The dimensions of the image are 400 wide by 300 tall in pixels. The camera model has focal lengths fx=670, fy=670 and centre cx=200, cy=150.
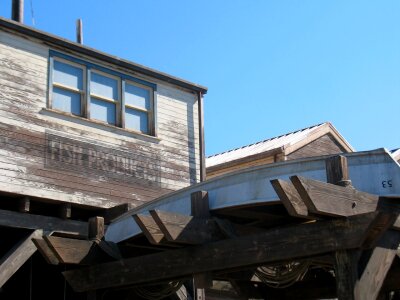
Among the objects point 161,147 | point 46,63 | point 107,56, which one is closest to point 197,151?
point 161,147

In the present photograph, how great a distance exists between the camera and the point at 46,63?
1237cm

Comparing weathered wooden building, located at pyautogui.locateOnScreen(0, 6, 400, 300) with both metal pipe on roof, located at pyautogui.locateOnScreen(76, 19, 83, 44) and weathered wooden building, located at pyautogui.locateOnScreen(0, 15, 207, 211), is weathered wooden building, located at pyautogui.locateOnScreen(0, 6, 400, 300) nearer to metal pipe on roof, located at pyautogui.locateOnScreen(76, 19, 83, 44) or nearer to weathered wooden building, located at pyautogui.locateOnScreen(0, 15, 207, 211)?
weathered wooden building, located at pyautogui.locateOnScreen(0, 15, 207, 211)

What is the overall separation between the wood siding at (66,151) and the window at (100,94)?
21 centimetres

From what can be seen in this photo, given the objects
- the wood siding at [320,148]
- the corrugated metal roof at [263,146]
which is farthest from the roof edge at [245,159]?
the wood siding at [320,148]

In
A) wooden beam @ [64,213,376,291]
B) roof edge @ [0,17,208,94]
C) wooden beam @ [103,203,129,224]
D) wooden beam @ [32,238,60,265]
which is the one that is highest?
roof edge @ [0,17,208,94]

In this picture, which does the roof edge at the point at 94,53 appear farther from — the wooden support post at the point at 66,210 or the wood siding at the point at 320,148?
the wood siding at the point at 320,148

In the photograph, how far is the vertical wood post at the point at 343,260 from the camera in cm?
559

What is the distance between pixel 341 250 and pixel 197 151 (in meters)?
8.74

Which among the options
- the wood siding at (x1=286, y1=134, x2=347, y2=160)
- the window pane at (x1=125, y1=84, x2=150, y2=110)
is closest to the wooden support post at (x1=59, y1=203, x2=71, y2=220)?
the window pane at (x1=125, y1=84, x2=150, y2=110)

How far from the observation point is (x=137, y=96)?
13.8 m

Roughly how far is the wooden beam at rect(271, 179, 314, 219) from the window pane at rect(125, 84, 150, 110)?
27.5 ft

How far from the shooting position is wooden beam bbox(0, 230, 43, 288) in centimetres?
1066

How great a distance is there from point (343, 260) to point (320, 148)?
A: 1468 centimetres

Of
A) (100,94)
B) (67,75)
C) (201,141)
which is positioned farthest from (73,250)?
(201,141)
